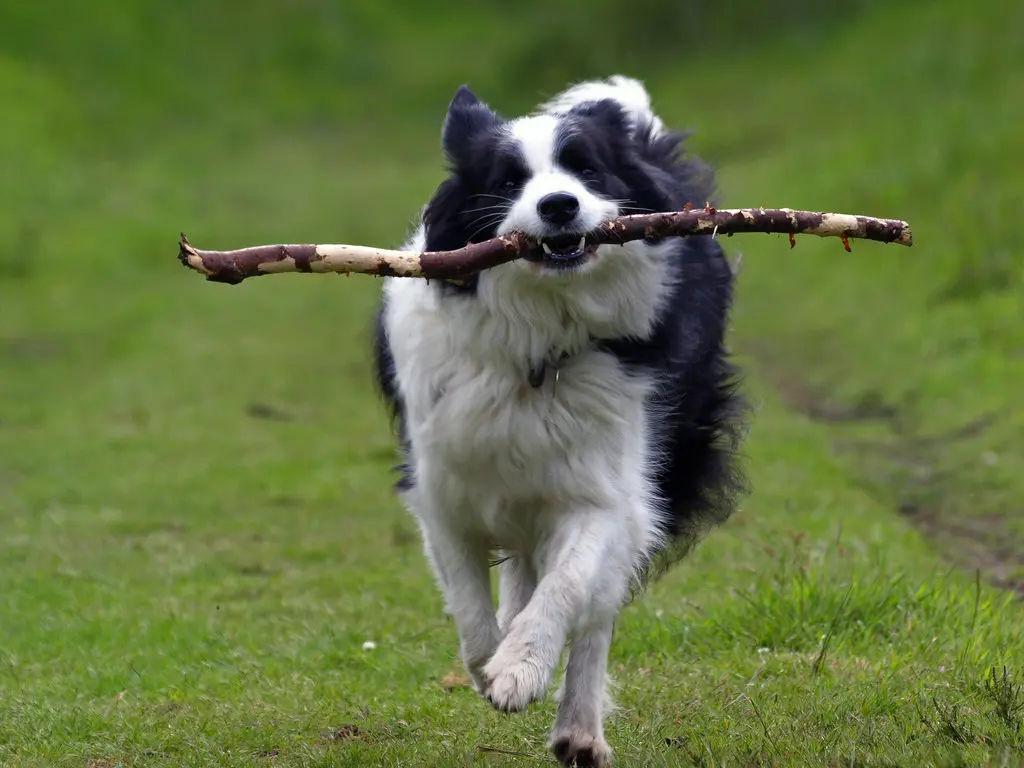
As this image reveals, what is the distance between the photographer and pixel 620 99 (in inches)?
230

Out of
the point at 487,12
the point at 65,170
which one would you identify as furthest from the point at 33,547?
the point at 487,12

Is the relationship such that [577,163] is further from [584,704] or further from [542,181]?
[584,704]

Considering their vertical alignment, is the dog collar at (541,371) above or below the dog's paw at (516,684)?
above

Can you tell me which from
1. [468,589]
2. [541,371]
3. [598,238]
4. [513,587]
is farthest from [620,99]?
[468,589]

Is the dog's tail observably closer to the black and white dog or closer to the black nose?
the black and white dog

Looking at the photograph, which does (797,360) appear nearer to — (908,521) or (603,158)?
(908,521)

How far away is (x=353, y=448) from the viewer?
12.4m

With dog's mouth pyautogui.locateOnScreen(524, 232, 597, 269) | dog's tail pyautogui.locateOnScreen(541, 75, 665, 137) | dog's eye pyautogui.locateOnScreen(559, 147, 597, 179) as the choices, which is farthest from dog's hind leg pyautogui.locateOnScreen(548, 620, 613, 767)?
dog's tail pyautogui.locateOnScreen(541, 75, 665, 137)

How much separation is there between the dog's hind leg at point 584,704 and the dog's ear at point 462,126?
168 cm

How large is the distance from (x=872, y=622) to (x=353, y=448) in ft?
21.4

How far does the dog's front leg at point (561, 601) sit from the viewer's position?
4.45 metres

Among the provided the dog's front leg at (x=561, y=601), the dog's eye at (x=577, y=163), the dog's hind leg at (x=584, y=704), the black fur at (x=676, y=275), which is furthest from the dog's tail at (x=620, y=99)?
the dog's hind leg at (x=584, y=704)

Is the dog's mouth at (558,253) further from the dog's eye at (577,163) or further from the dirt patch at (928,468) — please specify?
the dirt patch at (928,468)

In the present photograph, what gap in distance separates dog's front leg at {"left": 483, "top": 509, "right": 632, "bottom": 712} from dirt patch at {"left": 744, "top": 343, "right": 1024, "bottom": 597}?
3577 mm
